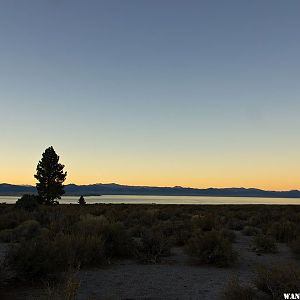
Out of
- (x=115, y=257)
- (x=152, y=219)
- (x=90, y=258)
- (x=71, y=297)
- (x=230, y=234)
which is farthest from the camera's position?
(x=152, y=219)

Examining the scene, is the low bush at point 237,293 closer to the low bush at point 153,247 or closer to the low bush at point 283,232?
the low bush at point 153,247

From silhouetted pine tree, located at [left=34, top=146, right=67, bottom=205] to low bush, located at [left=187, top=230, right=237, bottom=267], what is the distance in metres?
37.6

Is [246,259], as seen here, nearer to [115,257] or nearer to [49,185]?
[115,257]

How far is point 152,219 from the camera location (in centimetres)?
2450

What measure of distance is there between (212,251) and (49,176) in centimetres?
3864

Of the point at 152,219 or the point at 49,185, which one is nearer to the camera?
the point at 152,219

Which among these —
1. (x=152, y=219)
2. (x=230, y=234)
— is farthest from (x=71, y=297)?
(x=152, y=219)

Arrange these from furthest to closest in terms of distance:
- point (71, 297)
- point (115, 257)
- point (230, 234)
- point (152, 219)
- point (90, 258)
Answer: point (152, 219)
point (230, 234)
point (115, 257)
point (90, 258)
point (71, 297)

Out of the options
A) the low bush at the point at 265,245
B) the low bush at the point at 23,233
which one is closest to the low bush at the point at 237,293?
the low bush at the point at 265,245

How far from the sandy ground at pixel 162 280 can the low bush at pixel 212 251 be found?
27 cm

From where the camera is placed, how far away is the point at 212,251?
12.5 m

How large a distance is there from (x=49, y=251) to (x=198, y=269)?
431 cm

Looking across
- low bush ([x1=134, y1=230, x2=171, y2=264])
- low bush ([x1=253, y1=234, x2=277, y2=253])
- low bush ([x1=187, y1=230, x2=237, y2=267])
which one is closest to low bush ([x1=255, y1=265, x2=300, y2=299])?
low bush ([x1=187, y1=230, x2=237, y2=267])

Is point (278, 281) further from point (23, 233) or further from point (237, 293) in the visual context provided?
point (23, 233)
